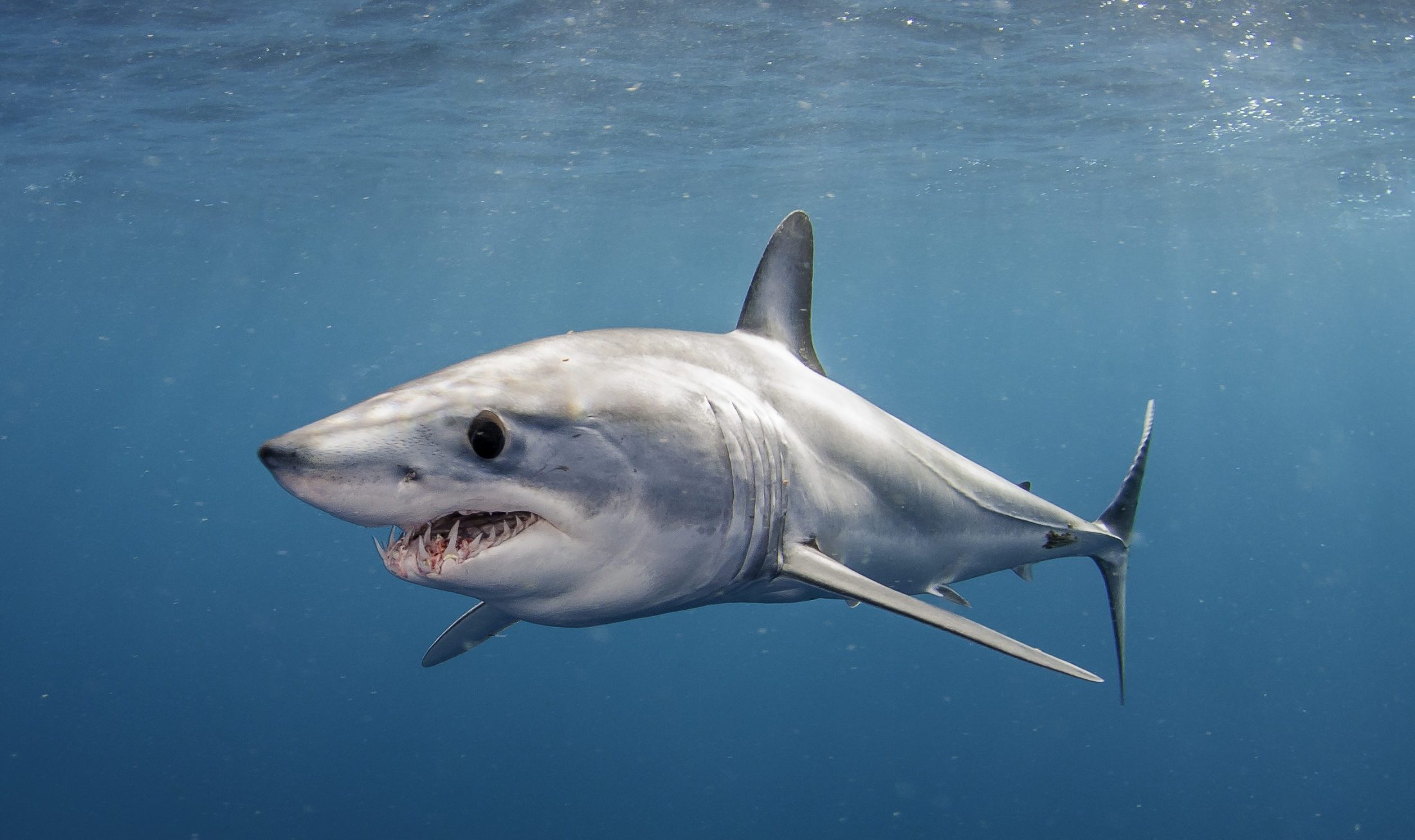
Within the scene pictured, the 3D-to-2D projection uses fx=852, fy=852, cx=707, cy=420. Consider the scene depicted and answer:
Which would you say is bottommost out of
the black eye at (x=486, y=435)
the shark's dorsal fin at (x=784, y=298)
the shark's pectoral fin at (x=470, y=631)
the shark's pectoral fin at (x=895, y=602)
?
the shark's pectoral fin at (x=470, y=631)

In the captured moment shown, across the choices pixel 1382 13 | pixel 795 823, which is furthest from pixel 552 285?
pixel 1382 13

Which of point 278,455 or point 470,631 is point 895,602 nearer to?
point 278,455

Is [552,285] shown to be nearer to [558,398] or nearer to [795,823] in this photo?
[795,823]

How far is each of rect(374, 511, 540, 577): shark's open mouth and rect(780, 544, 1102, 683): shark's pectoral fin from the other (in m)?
1.08

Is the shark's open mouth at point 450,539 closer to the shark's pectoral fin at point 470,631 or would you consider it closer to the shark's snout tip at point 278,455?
the shark's snout tip at point 278,455

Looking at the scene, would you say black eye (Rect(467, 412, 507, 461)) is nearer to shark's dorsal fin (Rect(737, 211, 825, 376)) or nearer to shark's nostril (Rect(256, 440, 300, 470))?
shark's nostril (Rect(256, 440, 300, 470))

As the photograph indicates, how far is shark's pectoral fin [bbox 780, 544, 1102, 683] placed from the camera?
8.43ft

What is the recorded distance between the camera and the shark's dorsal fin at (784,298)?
4.24 m

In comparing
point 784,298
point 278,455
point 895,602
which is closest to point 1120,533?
point 784,298

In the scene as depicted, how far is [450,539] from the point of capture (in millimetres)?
2170

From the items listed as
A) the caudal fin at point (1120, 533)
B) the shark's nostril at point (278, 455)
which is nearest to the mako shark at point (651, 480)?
the shark's nostril at point (278, 455)

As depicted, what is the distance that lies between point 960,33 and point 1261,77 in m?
6.82

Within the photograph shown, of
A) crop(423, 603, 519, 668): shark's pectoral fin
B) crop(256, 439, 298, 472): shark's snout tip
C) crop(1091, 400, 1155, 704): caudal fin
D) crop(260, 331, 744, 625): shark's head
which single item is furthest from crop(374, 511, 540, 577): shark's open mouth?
crop(1091, 400, 1155, 704): caudal fin

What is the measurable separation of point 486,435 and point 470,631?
228 centimetres
